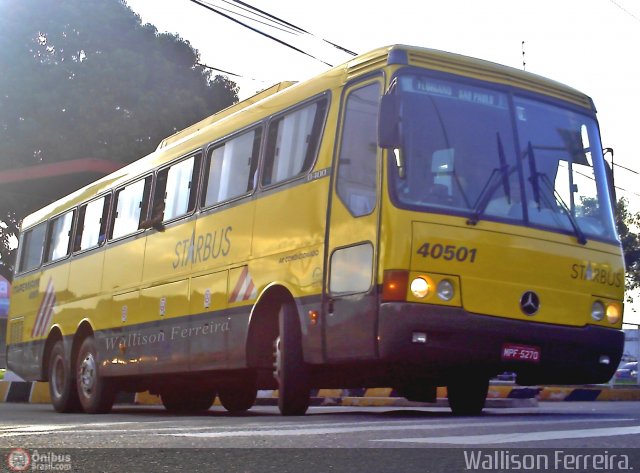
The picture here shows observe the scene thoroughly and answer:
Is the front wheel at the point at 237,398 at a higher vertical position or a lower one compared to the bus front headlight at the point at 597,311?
lower

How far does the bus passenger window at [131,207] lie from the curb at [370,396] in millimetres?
5229

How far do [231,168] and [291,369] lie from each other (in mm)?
2969

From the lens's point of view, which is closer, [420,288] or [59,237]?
[420,288]

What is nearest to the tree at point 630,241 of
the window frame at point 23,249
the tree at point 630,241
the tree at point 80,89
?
the tree at point 630,241

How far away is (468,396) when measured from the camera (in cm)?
1155

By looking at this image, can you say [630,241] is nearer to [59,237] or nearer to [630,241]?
[630,241]

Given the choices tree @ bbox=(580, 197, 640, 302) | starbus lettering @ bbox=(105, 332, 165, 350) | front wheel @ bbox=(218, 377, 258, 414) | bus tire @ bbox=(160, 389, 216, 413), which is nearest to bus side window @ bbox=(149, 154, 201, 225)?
starbus lettering @ bbox=(105, 332, 165, 350)

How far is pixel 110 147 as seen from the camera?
3506 cm

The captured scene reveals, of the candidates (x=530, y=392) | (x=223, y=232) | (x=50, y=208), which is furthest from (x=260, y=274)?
(x=530, y=392)

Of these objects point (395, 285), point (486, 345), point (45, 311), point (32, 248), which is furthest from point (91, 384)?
point (486, 345)

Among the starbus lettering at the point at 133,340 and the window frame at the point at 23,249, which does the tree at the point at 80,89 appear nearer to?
the window frame at the point at 23,249

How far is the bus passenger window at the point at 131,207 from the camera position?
14461 millimetres

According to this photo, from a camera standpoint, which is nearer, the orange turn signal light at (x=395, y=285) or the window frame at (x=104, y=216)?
the orange turn signal light at (x=395, y=285)

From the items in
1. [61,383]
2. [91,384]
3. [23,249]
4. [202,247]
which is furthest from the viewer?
[23,249]
